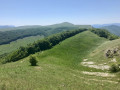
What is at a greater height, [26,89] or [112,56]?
[26,89]

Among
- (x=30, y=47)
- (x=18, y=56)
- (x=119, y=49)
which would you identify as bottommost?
(x=18, y=56)

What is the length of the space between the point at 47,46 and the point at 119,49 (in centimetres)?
6719

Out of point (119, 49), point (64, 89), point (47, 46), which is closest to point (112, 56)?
point (119, 49)

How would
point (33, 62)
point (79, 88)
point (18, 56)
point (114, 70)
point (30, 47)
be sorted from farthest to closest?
point (30, 47) → point (18, 56) → point (33, 62) → point (114, 70) → point (79, 88)

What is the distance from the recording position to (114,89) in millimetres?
20344

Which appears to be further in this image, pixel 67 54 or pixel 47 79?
pixel 67 54

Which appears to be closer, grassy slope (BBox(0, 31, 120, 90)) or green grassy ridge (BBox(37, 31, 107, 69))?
grassy slope (BBox(0, 31, 120, 90))

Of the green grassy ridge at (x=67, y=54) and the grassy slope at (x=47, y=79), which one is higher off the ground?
the grassy slope at (x=47, y=79)

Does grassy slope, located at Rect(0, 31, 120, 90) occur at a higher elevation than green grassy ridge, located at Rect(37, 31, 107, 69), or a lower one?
higher

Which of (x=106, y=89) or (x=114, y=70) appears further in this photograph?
(x=114, y=70)

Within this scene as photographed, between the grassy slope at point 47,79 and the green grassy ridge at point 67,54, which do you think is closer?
the grassy slope at point 47,79

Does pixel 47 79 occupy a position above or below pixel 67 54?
above

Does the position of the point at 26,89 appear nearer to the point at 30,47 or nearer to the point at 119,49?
the point at 119,49

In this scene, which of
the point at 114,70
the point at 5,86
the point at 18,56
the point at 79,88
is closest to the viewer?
the point at 5,86
